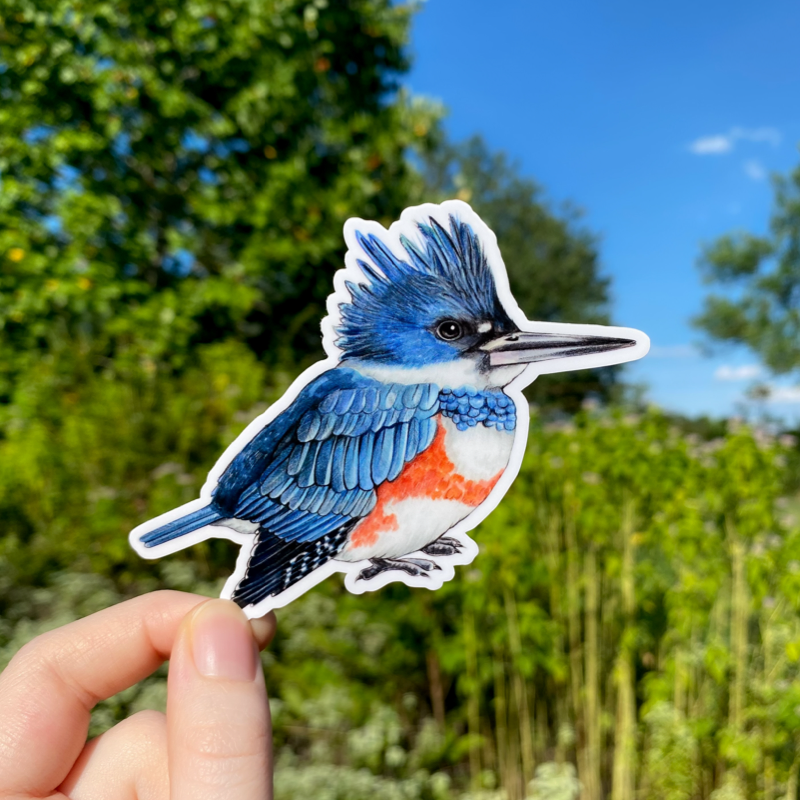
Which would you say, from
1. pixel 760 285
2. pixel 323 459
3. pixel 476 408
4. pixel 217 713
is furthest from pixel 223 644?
pixel 760 285

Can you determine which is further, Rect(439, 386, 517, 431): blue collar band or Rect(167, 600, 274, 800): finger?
Rect(439, 386, 517, 431): blue collar band

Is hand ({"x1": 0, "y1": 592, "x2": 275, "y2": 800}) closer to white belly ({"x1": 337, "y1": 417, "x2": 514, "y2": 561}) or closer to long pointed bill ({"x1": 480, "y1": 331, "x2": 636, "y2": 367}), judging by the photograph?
white belly ({"x1": 337, "y1": 417, "x2": 514, "y2": 561})

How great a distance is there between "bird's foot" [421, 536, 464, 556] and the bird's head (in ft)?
1.05

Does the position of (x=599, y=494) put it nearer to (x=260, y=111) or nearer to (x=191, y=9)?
(x=260, y=111)

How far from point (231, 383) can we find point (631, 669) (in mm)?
2810

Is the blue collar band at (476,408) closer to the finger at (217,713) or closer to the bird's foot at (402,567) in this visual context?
the bird's foot at (402,567)

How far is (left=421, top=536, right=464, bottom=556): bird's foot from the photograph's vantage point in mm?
1223

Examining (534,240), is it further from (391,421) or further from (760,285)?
(391,421)

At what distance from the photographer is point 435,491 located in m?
1.16

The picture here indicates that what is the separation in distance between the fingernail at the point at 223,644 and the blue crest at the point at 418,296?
1.70 ft

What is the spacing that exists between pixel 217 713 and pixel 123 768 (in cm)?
45

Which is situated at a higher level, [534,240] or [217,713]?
[534,240]

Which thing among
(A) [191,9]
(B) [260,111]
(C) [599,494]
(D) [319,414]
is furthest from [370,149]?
(D) [319,414]

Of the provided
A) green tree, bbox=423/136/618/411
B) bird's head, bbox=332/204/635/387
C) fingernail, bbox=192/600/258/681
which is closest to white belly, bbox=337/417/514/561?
bird's head, bbox=332/204/635/387
